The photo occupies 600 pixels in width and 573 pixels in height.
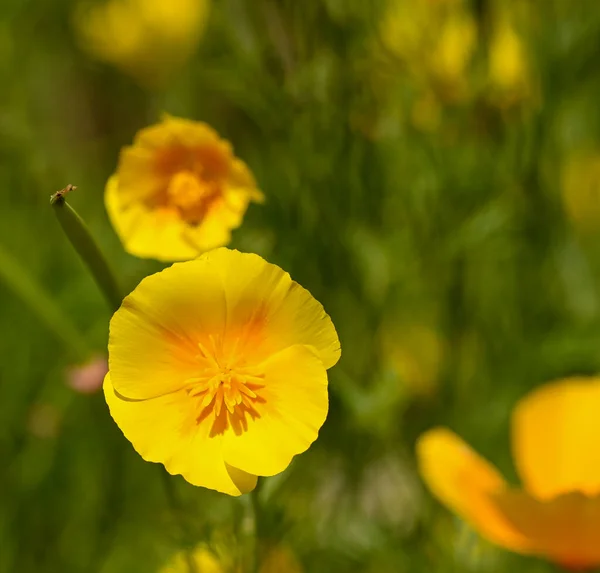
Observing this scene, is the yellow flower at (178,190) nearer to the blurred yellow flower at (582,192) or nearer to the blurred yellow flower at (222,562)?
the blurred yellow flower at (222,562)

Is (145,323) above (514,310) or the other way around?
above

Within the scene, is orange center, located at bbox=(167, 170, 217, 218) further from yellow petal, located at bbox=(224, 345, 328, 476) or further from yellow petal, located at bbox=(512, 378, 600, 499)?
yellow petal, located at bbox=(512, 378, 600, 499)

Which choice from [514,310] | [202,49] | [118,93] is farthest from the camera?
[118,93]

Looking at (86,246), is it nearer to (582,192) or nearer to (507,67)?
(507,67)

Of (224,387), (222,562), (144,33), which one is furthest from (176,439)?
(144,33)

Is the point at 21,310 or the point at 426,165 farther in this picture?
the point at 21,310

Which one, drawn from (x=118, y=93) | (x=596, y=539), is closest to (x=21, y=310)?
(x=596, y=539)

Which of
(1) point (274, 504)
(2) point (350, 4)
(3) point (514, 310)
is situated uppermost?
(2) point (350, 4)

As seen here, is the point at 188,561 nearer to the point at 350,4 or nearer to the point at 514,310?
the point at 350,4
